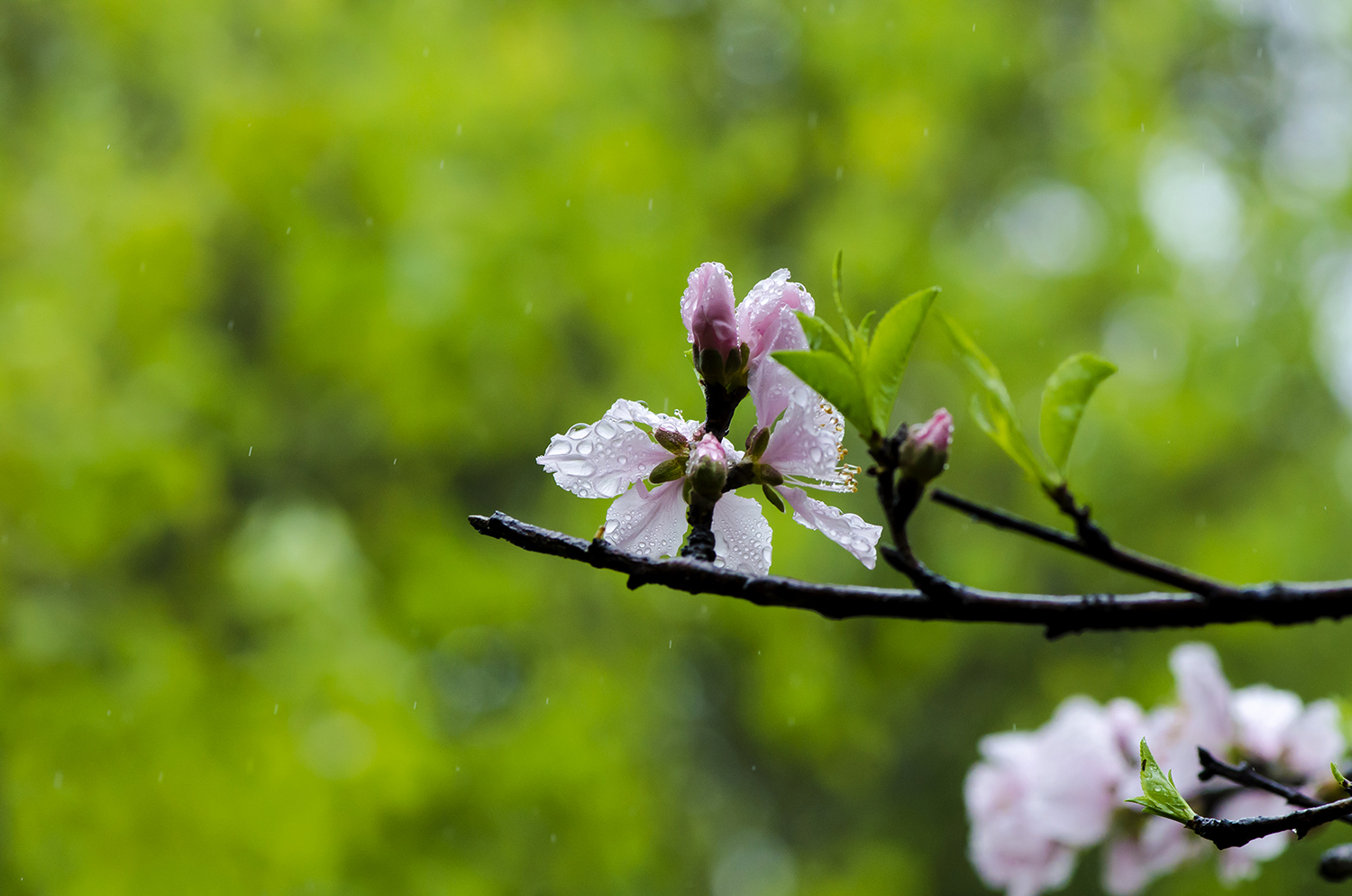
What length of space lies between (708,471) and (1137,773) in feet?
2.26

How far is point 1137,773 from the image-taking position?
976 mm

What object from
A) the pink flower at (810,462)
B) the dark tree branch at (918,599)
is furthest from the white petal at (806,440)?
the dark tree branch at (918,599)

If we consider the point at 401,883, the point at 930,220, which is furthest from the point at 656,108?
the point at 401,883

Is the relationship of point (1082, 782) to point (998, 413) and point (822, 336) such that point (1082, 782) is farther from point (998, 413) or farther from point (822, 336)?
point (822, 336)

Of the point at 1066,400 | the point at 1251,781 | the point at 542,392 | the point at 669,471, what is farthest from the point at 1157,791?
the point at 542,392

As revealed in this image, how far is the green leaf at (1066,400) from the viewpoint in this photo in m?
0.54

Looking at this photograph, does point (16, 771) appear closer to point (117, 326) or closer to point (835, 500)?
point (117, 326)

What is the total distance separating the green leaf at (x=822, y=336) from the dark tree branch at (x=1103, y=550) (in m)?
0.09

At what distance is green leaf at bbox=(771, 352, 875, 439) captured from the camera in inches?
19.7

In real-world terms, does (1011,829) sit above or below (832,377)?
below

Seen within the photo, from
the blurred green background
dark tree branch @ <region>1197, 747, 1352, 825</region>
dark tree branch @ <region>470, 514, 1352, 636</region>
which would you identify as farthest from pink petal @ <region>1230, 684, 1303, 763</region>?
the blurred green background

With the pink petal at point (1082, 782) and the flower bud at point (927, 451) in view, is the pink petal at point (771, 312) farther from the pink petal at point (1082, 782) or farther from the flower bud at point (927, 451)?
the pink petal at point (1082, 782)

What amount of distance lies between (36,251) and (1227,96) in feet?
16.4

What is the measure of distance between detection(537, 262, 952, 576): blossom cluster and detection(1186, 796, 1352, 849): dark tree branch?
216 millimetres
